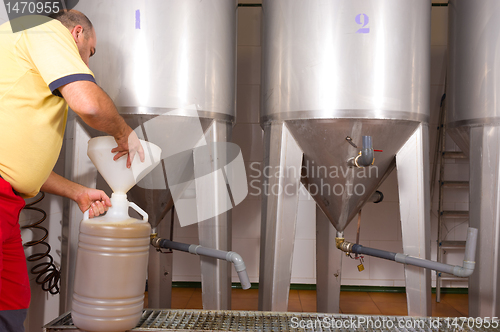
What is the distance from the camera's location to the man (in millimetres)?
1027

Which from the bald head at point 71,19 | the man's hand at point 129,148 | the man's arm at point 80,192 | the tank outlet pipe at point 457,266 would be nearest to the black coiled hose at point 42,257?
the man's arm at point 80,192

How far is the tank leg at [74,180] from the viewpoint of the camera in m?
1.57

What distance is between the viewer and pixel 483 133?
1742mm

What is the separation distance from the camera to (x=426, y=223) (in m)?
1.62

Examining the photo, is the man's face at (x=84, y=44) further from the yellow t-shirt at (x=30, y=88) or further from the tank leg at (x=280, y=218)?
the tank leg at (x=280, y=218)

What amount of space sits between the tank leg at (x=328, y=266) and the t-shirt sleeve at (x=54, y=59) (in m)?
1.47

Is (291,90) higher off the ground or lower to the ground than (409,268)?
higher

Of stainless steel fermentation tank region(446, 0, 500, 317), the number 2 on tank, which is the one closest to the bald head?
the number 2 on tank

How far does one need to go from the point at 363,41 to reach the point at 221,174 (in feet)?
2.58

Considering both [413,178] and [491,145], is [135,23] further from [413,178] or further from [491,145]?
[491,145]

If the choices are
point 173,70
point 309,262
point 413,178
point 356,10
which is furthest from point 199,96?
point 309,262

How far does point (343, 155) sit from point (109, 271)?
1.00 meters

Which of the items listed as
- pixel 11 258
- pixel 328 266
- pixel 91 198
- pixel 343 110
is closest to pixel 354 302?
pixel 328 266

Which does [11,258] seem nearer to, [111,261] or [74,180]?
[111,261]
